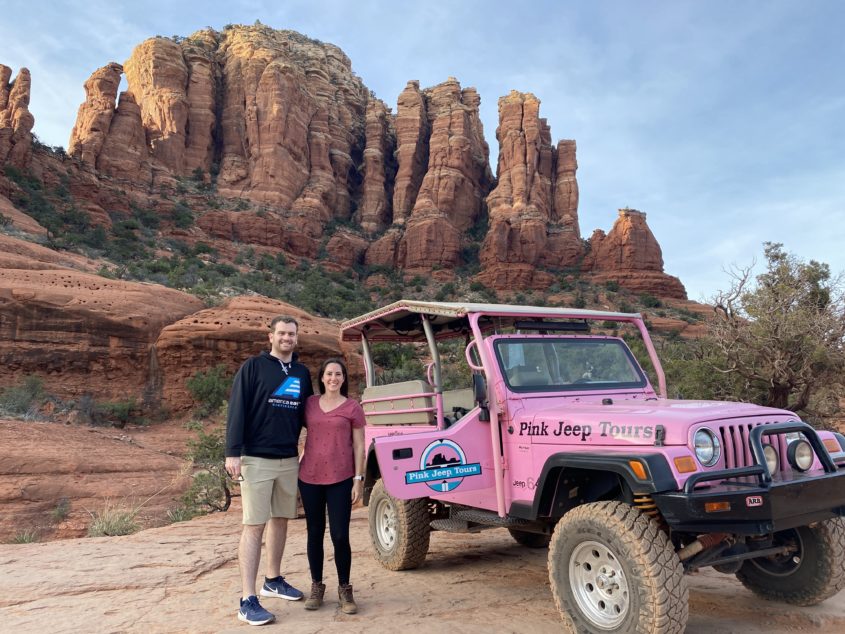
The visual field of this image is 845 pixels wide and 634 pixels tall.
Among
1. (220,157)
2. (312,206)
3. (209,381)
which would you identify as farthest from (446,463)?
(220,157)

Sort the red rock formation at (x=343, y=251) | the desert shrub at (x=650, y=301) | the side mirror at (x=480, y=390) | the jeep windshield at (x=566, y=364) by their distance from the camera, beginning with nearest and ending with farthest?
1. the side mirror at (x=480, y=390)
2. the jeep windshield at (x=566, y=364)
3. the desert shrub at (x=650, y=301)
4. the red rock formation at (x=343, y=251)

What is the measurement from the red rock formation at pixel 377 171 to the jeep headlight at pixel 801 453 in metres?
64.9

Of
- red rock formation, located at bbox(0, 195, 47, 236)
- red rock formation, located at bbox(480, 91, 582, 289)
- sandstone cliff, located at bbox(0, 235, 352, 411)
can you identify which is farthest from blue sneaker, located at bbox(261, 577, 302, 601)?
red rock formation, located at bbox(480, 91, 582, 289)

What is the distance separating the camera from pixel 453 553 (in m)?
6.09

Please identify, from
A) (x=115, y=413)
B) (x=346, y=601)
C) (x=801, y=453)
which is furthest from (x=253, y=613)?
(x=115, y=413)

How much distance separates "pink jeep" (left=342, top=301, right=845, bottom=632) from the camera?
10.3ft

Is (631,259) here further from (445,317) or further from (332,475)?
(332,475)

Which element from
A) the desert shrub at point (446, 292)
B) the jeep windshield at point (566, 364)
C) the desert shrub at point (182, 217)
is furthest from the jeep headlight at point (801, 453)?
the desert shrub at point (182, 217)

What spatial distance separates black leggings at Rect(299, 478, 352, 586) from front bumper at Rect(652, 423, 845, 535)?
2147mm

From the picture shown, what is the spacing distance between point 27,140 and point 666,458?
54.0 meters

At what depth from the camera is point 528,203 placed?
67.4 metres

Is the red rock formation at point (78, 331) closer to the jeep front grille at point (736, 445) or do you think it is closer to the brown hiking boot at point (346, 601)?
the brown hiking boot at point (346, 601)

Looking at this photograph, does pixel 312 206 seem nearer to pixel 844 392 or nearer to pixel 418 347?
pixel 418 347

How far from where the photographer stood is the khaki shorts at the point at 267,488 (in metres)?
3.96
